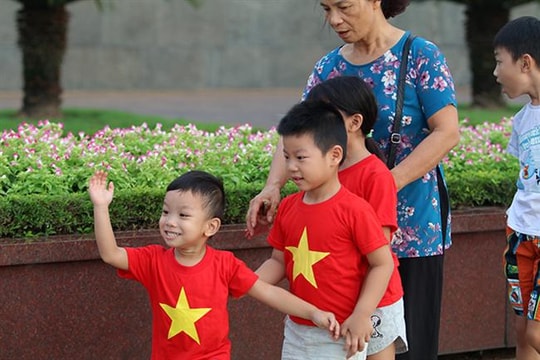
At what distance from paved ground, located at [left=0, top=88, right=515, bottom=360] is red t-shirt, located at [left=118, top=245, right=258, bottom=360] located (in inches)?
385

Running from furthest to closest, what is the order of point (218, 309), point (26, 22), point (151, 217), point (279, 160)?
point (26, 22)
point (151, 217)
point (279, 160)
point (218, 309)

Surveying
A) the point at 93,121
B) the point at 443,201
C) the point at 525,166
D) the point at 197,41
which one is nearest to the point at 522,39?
the point at 525,166

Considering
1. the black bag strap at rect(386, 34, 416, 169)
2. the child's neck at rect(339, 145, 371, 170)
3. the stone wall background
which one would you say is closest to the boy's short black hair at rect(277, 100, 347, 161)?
the child's neck at rect(339, 145, 371, 170)

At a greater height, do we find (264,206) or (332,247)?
(264,206)

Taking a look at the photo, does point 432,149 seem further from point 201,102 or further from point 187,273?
point 201,102

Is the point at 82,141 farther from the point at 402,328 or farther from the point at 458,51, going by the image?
the point at 458,51

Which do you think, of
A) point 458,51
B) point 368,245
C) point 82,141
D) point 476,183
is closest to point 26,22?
point 82,141

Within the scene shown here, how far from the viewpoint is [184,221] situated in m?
3.61

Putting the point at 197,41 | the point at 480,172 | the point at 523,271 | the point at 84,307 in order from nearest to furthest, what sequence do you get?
the point at 523,271, the point at 84,307, the point at 480,172, the point at 197,41

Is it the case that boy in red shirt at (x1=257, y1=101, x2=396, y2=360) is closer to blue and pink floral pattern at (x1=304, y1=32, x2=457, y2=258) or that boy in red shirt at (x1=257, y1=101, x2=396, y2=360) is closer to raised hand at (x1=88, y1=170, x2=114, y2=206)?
blue and pink floral pattern at (x1=304, y1=32, x2=457, y2=258)

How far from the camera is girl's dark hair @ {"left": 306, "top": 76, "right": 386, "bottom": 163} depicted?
11.6 feet

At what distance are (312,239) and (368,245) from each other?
7.8 inches

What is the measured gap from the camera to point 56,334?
14.7ft

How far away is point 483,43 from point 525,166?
9826mm
